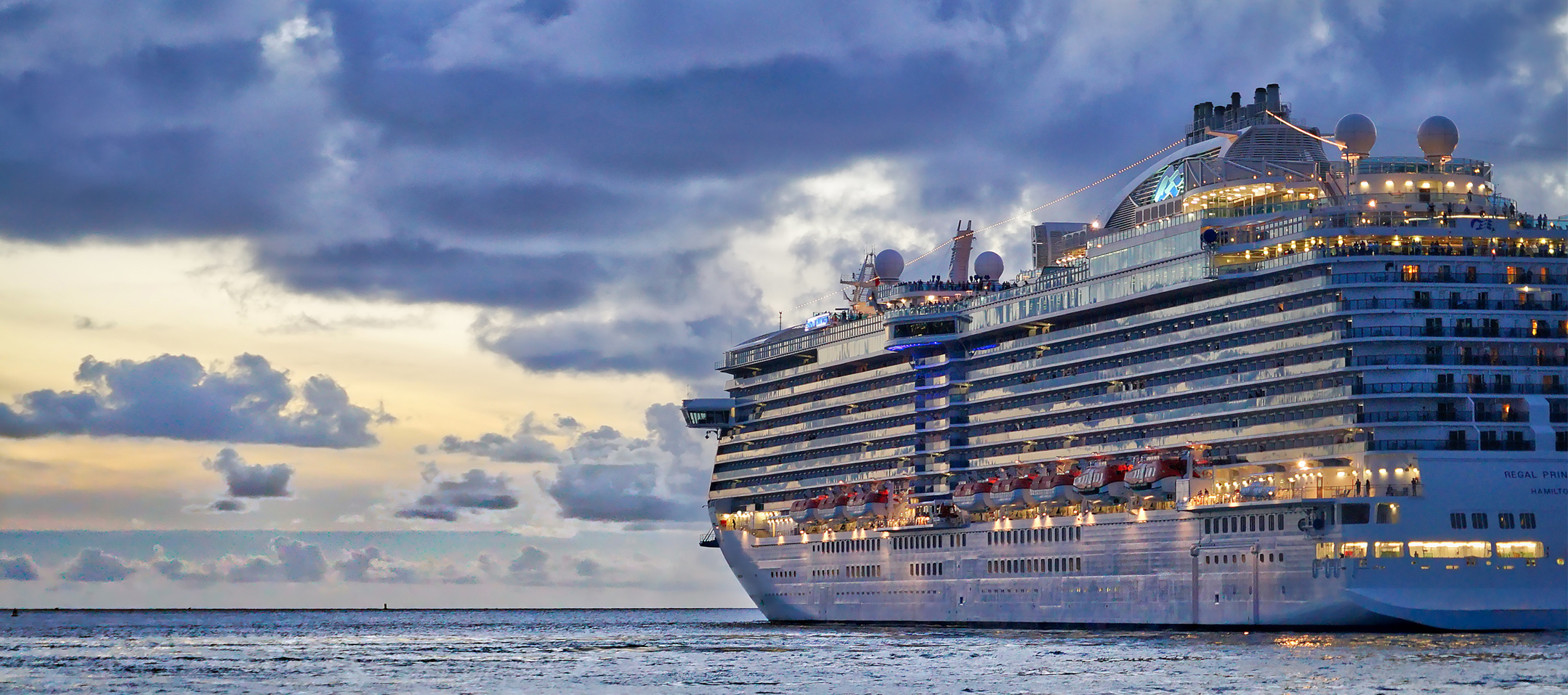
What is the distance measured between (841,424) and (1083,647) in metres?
44.6

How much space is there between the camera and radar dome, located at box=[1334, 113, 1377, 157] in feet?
320

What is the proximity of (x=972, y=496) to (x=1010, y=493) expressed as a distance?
3649mm

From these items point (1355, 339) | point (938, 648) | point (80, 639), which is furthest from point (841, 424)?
point (80, 639)

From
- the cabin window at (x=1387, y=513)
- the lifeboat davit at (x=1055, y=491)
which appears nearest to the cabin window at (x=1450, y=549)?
the cabin window at (x=1387, y=513)

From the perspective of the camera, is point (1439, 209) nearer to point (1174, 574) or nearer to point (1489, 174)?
point (1489, 174)

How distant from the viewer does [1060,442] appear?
366 ft

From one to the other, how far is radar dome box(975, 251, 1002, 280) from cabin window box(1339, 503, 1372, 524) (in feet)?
167

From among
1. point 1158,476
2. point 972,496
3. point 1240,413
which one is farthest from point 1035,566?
point 1240,413

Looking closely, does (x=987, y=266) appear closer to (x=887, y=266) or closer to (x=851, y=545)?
(x=887, y=266)

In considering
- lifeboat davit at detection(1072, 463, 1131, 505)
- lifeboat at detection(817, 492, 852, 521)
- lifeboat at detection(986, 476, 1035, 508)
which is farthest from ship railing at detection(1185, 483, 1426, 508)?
lifeboat at detection(817, 492, 852, 521)

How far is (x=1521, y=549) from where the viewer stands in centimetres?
8600

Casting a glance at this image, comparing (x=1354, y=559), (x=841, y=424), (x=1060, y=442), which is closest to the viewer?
(x=1354, y=559)

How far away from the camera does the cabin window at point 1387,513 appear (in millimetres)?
86250

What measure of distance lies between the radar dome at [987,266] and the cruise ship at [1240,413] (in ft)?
14.5
